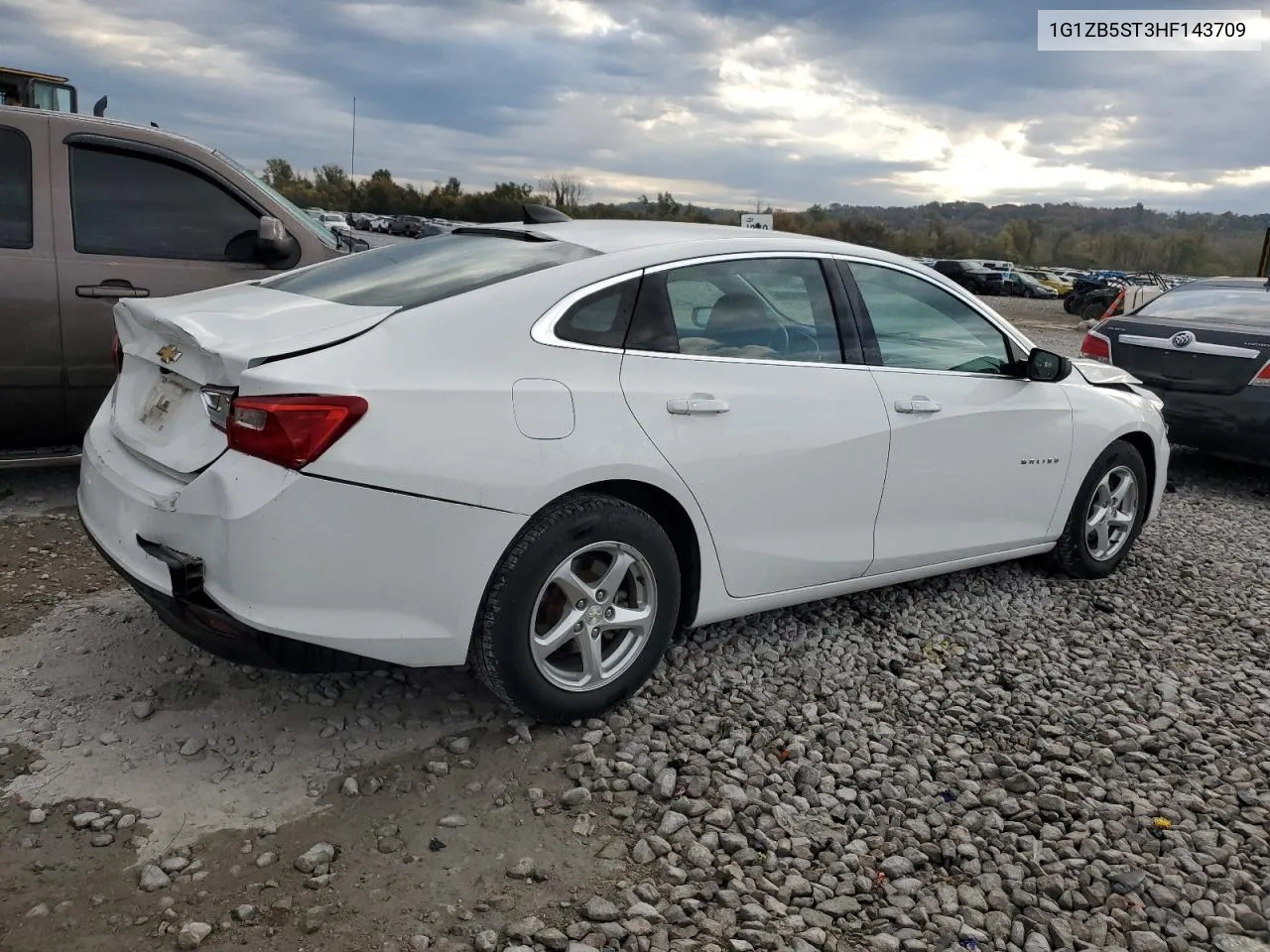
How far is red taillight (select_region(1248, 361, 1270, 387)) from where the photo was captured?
6.71 metres

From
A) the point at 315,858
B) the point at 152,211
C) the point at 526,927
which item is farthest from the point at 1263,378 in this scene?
the point at 152,211

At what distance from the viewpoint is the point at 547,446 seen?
2.85m

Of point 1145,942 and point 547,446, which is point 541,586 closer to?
point 547,446

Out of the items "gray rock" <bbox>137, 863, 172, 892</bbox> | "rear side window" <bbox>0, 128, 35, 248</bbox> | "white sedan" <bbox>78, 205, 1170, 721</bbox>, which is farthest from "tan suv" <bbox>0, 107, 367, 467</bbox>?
"gray rock" <bbox>137, 863, 172, 892</bbox>

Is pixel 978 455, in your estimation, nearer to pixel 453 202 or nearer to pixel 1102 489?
pixel 1102 489

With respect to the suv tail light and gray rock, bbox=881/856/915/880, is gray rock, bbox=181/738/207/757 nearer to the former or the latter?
the suv tail light

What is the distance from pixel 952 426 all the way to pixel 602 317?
1601mm

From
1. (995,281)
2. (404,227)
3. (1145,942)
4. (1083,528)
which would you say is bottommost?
(1145,942)

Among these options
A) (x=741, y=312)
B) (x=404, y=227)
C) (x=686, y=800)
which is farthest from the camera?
(x=404, y=227)

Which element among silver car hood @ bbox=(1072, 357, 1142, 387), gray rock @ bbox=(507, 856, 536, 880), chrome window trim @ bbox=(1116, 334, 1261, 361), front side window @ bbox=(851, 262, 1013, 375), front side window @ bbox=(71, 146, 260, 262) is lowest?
gray rock @ bbox=(507, 856, 536, 880)

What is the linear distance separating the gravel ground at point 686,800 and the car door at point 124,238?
1.58 metres

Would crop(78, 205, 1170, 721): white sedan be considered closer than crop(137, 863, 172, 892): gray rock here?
No

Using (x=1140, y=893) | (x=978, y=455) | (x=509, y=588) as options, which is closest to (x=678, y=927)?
(x=509, y=588)

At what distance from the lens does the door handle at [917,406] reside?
3.78m
